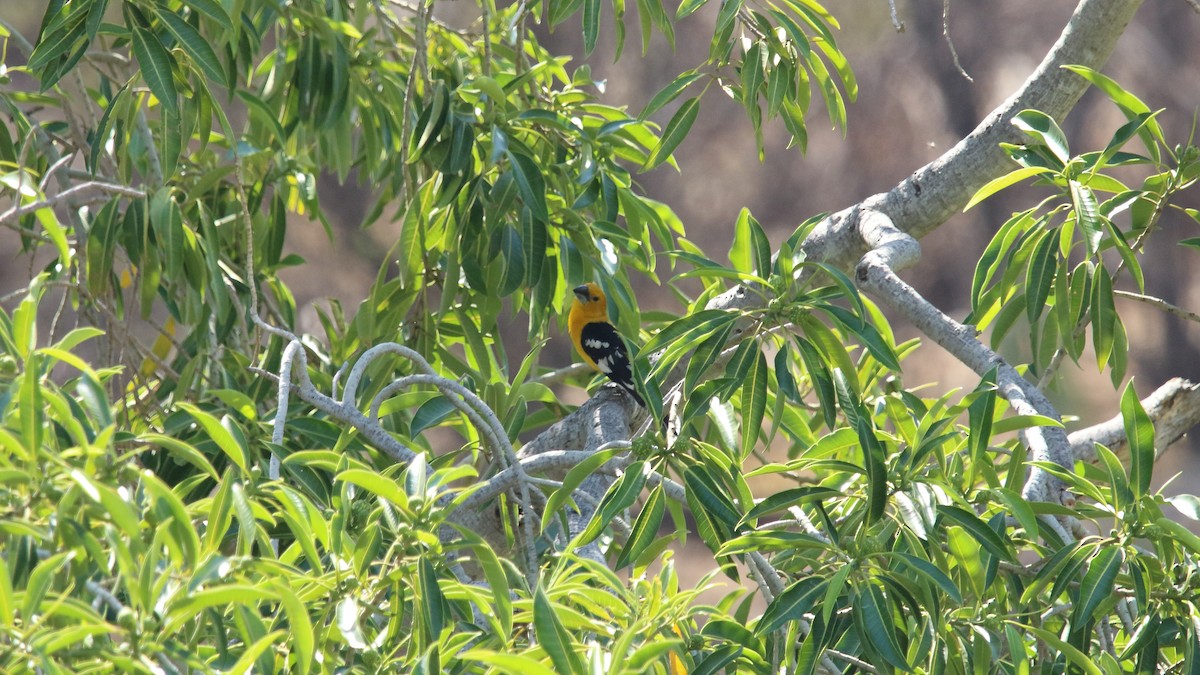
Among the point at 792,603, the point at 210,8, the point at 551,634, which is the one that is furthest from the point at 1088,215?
the point at 210,8

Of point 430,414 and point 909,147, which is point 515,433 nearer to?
point 430,414

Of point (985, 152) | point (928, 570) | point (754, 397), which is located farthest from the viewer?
point (985, 152)

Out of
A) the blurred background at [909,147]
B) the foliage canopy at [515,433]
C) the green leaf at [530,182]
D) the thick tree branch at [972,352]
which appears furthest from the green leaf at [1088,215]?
the blurred background at [909,147]

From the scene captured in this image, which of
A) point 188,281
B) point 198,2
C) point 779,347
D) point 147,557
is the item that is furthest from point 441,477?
point 188,281

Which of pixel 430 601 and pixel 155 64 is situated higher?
pixel 155 64

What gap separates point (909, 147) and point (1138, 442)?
9.92 m

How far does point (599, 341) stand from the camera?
387 centimetres

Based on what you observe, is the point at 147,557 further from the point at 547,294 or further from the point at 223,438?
the point at 547,294

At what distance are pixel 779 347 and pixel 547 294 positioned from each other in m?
1.02

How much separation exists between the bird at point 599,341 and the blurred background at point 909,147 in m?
4.79

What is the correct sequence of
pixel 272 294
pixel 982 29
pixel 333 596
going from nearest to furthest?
pixel 333 596 → pixel 272 294 → pixel 982 29

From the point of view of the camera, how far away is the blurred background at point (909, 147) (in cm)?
994

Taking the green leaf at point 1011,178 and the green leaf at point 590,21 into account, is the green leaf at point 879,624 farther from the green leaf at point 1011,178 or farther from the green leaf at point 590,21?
the green leaf at point 590,21

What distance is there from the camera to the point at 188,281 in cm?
293
